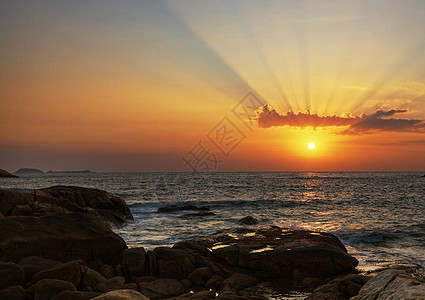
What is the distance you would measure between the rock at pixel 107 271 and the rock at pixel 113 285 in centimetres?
72

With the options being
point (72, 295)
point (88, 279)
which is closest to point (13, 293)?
point (72, 295)

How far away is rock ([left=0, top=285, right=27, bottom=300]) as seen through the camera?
7625 mm

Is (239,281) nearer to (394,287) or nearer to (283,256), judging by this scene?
(283,256)

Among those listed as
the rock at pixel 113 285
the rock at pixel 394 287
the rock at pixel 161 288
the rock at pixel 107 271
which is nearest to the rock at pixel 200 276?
the rock at pixel 161 288

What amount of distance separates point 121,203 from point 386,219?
22.9 metres

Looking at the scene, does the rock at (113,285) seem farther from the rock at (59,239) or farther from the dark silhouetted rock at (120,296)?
the dark silhouetted rock at (120,296)

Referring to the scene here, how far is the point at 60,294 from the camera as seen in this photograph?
25.3ft

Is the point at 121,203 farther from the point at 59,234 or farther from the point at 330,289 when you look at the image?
the point at 330,289

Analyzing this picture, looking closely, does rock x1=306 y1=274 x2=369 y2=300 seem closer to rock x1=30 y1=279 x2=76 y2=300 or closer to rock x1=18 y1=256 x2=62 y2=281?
rock x1=30 y1=279 x2=76 y2=300

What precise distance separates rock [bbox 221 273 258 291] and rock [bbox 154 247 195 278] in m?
1.60

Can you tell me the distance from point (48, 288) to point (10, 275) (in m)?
1.42

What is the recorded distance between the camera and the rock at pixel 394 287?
4.32 metres

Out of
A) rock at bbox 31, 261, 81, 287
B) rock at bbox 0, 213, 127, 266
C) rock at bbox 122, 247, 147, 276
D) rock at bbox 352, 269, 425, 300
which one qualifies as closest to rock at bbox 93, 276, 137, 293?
rock at bbox 31, 261, 81, 287

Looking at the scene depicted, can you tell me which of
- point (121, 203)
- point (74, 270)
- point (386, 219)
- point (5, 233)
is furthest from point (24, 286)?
point (386, 219)
